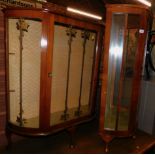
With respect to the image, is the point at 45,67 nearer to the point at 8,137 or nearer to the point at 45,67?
the point at 45,67

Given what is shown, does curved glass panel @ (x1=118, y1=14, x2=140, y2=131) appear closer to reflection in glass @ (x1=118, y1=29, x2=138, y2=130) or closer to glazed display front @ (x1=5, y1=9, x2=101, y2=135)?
reflection in glass @ (x1=118, y1=29, x2=138, y2=130)

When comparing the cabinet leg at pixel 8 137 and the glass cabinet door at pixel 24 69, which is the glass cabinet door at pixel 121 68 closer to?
the glass cabinet door at pixel 24 69

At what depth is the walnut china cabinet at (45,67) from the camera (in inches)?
74.6

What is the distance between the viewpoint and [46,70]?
190 centimetres

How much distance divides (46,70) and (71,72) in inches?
19.1

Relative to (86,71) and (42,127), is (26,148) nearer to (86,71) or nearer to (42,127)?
(42,127)

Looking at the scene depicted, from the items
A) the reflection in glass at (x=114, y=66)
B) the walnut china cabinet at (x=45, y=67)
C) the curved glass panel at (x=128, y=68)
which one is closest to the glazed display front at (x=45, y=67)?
the walnut china cabinet at (x=45, y=67)

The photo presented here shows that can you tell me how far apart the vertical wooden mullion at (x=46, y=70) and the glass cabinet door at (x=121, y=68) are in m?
0.72

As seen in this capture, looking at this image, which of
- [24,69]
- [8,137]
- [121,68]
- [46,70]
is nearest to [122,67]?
[121,68]

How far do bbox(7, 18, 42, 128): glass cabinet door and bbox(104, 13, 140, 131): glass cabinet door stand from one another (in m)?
0.87

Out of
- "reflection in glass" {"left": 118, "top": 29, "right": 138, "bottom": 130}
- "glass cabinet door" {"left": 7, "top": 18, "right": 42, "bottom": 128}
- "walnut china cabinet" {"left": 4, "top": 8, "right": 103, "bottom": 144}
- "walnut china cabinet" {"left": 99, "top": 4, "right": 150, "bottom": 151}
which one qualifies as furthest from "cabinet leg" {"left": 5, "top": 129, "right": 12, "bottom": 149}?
"reflection in glass" {"left": 118, "top": 29, "right": 138, "bottom": 130}

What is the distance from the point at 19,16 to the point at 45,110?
1048mm

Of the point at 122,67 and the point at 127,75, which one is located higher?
the point at 122,67

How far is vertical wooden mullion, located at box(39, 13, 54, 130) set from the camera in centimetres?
183
